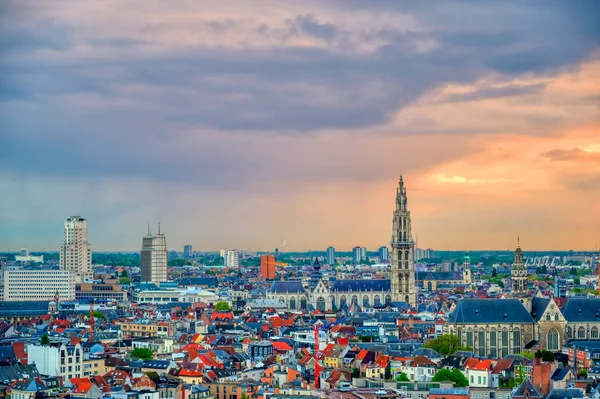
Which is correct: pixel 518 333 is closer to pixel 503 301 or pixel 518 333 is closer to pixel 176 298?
pixel 503 301

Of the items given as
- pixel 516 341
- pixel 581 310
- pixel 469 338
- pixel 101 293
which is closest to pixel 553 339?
pixel 516 341

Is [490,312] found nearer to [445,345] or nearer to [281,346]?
[445,345]

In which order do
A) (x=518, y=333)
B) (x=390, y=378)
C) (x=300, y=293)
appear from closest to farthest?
(x=390, y=378), (x=518, y=333), (x=300, y=293)

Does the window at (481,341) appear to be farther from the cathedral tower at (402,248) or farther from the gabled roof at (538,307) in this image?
the cathedral tower at (402,248)

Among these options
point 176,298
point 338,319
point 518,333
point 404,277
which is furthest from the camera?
point 176,298

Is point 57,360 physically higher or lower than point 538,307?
lower

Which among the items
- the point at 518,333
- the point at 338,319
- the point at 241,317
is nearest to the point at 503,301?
the point at 518,333
